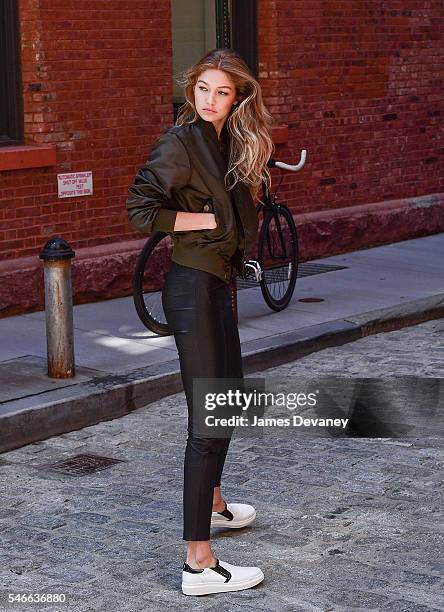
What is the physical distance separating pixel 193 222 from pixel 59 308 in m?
3.24

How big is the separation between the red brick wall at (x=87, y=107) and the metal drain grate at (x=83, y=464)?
3.74 meters

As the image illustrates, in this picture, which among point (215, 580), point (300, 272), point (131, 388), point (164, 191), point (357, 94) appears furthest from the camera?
point (357, 94)

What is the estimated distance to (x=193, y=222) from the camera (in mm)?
4930

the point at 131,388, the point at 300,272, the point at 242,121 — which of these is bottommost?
the point at 131,388

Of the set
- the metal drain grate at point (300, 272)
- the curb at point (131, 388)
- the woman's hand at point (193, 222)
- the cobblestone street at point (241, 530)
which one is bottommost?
the cobblestone street at point (241, 530)

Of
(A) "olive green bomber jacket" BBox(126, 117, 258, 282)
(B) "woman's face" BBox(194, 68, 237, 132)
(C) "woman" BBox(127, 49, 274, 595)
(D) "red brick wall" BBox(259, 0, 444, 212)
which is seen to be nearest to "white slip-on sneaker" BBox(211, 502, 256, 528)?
(C) "woman" BBox(127, 49, 274, 595)

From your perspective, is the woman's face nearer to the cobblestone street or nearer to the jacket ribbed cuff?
the jacket ribbed cuff

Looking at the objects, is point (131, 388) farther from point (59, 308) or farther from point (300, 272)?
point (300, 272)

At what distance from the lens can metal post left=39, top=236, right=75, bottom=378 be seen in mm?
7980

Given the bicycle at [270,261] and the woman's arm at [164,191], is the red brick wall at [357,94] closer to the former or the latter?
the bicycle at [270,261]

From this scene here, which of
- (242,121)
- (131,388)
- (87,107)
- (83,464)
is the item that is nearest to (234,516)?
(83,464)

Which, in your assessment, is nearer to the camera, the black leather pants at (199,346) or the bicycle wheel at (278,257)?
the black leather pants at (199,346)

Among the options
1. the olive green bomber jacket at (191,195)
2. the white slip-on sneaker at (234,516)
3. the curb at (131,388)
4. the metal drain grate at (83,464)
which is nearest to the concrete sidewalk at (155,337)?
the curb at (131,388)

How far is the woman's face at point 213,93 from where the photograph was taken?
4945 mm
